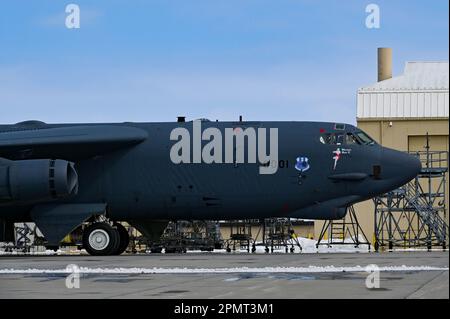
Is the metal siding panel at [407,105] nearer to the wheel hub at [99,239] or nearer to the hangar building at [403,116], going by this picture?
the hangar building at [403,116]

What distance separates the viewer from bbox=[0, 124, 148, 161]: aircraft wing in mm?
35562

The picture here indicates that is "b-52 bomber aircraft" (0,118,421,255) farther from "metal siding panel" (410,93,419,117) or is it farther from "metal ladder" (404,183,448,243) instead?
"metal siding panel" (410,93,419,117)

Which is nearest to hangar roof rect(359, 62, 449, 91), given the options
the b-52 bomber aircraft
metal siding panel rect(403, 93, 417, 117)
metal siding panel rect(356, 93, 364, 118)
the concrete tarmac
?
metal siding panel rect(356, 93, 364, 118)

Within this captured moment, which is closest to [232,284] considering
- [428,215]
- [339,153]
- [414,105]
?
[339,153]

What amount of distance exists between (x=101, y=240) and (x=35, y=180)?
3642 millimetres

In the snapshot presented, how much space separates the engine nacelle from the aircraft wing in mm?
1228

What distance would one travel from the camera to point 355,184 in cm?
3447

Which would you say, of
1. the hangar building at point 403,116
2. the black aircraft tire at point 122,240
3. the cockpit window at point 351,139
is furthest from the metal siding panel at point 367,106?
the black aircraft tire at point 122,240

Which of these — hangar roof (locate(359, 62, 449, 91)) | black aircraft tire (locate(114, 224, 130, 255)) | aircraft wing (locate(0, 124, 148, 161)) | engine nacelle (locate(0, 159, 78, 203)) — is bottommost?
black aircraft tire (locate(114, 224, 130, 255))

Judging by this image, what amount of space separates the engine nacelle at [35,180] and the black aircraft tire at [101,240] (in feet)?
7.27

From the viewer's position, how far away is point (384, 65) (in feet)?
217

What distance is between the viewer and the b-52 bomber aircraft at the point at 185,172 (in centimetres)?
3444

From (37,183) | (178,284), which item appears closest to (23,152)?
(37,183)

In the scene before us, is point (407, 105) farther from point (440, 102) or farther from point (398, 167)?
point (398, 167)
